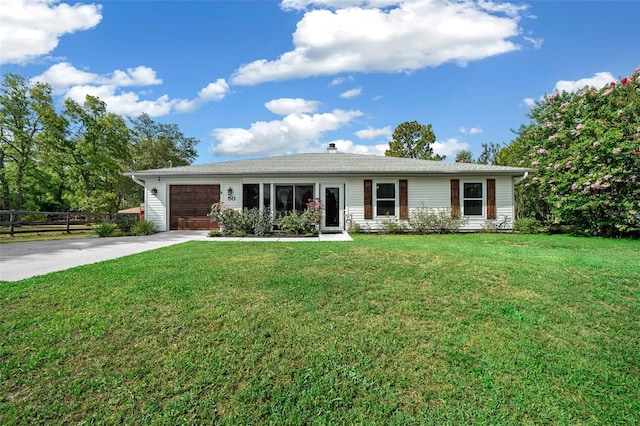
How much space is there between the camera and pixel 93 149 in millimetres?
24500

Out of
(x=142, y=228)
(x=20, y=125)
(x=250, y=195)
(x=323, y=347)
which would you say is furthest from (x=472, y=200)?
(x=20, y=125)

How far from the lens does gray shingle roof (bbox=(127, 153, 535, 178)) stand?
41.8ft

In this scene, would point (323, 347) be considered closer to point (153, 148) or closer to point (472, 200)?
point (472, 200)

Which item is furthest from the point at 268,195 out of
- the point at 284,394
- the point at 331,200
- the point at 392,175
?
the point at 284,394

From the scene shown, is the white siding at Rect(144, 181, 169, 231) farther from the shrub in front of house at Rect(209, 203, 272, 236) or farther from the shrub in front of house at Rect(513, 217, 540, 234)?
the shrub in front of house at Rect(513, 217, 540, 234)

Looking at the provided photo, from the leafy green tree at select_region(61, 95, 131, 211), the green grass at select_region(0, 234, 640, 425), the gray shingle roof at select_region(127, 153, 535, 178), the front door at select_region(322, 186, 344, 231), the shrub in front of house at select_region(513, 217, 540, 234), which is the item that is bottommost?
the green grass at select_region(0, 234, 640, 425)

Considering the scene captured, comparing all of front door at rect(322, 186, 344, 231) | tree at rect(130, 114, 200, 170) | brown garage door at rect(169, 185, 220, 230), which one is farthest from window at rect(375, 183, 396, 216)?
tree at rect(130, 114, 200, 170)

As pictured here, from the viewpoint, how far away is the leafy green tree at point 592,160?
1106cm

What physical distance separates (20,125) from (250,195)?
21.6 metres

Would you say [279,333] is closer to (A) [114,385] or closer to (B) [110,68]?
(A) [114,385]

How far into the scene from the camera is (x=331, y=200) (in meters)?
13.4

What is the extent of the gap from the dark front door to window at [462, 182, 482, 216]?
5256mm

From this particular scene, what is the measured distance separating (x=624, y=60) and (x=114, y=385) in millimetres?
20163

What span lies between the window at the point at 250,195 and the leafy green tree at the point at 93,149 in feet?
50.1
